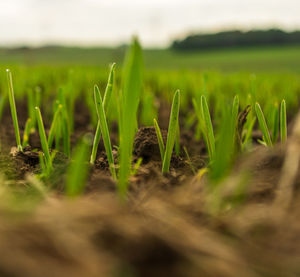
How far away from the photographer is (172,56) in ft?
118

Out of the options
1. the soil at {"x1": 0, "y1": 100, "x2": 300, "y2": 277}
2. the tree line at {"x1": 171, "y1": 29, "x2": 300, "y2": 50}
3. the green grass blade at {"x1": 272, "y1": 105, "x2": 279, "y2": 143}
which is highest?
the tree line at {"x1": 171, "y1": 29, "x2": 300, "y2": 50}

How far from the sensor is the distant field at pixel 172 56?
2578cm

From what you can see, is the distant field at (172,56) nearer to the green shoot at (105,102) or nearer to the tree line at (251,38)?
the tree line at (251,38)

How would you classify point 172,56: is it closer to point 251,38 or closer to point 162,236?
point 251,38

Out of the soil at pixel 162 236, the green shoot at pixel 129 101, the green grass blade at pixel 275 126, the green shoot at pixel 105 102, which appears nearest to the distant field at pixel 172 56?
the green grass blade at pixel 275 126

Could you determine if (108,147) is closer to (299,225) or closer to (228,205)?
(228,205)

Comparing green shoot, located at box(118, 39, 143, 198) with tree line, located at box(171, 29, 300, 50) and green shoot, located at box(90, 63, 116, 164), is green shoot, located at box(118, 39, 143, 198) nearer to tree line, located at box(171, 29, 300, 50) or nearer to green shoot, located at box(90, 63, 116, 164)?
green shoot, located at box(90, 63, 116, 164)

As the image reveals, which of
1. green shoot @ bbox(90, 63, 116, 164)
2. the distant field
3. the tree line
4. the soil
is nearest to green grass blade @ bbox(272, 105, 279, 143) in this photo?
green shoot @ bbox(90, 63, 116, 164)

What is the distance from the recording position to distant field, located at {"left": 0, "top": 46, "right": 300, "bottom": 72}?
84.6 ft

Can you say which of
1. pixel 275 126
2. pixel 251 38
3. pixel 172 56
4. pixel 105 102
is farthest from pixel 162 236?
pixel 251 38

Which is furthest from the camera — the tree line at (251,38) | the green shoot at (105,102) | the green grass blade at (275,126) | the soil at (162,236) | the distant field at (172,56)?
the tree line at (251,38)

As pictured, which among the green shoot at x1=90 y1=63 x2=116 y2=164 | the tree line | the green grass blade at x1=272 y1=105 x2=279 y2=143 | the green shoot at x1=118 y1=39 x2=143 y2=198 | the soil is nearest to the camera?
the soil

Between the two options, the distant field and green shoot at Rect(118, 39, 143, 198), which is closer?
green shoot at Rect(118, 39, 143, 198)

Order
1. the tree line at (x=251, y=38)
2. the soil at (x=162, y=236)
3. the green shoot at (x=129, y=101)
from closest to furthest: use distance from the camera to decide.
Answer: the soil at (x=162, y=236), the green shoot at (x=129, y=101), the tree line at (x=251, y=38)
